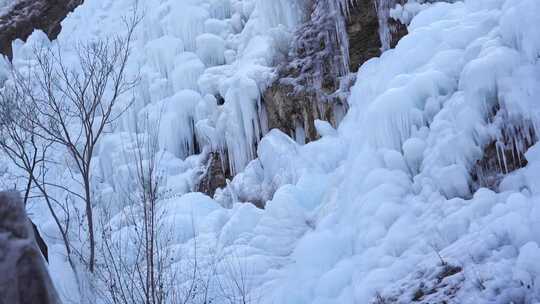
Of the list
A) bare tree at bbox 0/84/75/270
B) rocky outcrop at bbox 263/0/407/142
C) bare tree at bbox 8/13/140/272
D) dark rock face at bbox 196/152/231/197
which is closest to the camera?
bare tree at bbox 8/13/140/272

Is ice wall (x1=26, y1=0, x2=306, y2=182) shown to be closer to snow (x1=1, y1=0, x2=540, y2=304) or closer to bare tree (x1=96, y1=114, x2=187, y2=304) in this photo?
snow (x1=1, y1=0, x2=540, y2=304)

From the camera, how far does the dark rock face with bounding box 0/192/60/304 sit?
162cm

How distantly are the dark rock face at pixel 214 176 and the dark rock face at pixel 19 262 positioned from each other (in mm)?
7924

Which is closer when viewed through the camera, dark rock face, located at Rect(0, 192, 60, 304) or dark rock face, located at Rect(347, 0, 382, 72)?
dark rock face, located at Rect(0, 192, 60, 304)

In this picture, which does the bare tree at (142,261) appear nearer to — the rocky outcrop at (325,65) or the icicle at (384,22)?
the rocky outcrop at (325,65)

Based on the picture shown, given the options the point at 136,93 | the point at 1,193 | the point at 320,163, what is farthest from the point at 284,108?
the point at 1,193

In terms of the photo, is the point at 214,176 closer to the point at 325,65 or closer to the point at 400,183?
the point at 325,65

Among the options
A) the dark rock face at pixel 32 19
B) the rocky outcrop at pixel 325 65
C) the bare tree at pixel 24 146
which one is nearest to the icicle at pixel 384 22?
the rocky outcrop at pixel 325 65

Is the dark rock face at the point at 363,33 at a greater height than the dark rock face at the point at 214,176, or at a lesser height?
greater

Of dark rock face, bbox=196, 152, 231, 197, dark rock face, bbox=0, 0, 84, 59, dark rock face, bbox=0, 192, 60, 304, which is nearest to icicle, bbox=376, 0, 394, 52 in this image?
dark rock face, bbox=196, 152, 231, 197

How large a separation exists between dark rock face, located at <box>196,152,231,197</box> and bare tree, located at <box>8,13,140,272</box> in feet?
5.68

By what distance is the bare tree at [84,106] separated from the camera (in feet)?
23.2

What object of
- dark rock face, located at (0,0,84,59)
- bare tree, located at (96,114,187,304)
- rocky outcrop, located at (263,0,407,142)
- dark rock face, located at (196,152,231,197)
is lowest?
bare tree, located at (96,114,187,304)

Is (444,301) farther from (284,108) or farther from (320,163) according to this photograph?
(284,108)
